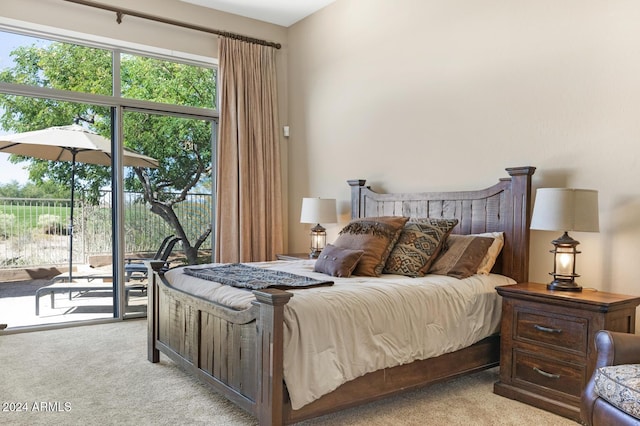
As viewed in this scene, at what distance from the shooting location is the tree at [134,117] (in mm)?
4355

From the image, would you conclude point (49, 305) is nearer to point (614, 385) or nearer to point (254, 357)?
point (254, 357)

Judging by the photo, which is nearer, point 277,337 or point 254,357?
point 277,337

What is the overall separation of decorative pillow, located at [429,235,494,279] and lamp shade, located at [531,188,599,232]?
497mm

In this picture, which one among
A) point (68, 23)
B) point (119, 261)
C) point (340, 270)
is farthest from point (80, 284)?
point (340, 270)

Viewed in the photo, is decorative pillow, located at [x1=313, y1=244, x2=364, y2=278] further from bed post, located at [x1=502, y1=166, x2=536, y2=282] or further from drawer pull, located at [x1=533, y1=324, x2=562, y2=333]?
drawer pull, located at [x1=533, y1=324, x2=562, y2=333]

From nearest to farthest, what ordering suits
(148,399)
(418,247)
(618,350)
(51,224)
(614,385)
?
1. (614,385)
2. (618,350)
3. (148,399)
4. (418,247)
5. (51,224)

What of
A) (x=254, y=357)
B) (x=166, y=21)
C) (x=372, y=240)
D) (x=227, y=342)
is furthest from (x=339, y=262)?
(x=166, y=21)

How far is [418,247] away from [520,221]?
0.68 m

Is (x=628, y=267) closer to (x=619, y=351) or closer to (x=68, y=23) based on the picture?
(x=619, y=351)

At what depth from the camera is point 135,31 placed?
4.70 meters

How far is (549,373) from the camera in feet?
8.82

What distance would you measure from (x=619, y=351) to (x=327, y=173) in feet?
11.5

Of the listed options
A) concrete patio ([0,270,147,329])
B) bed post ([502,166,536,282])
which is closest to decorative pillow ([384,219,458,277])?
bed post ([502,166,536,282])

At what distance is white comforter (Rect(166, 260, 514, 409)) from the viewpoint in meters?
2.25
